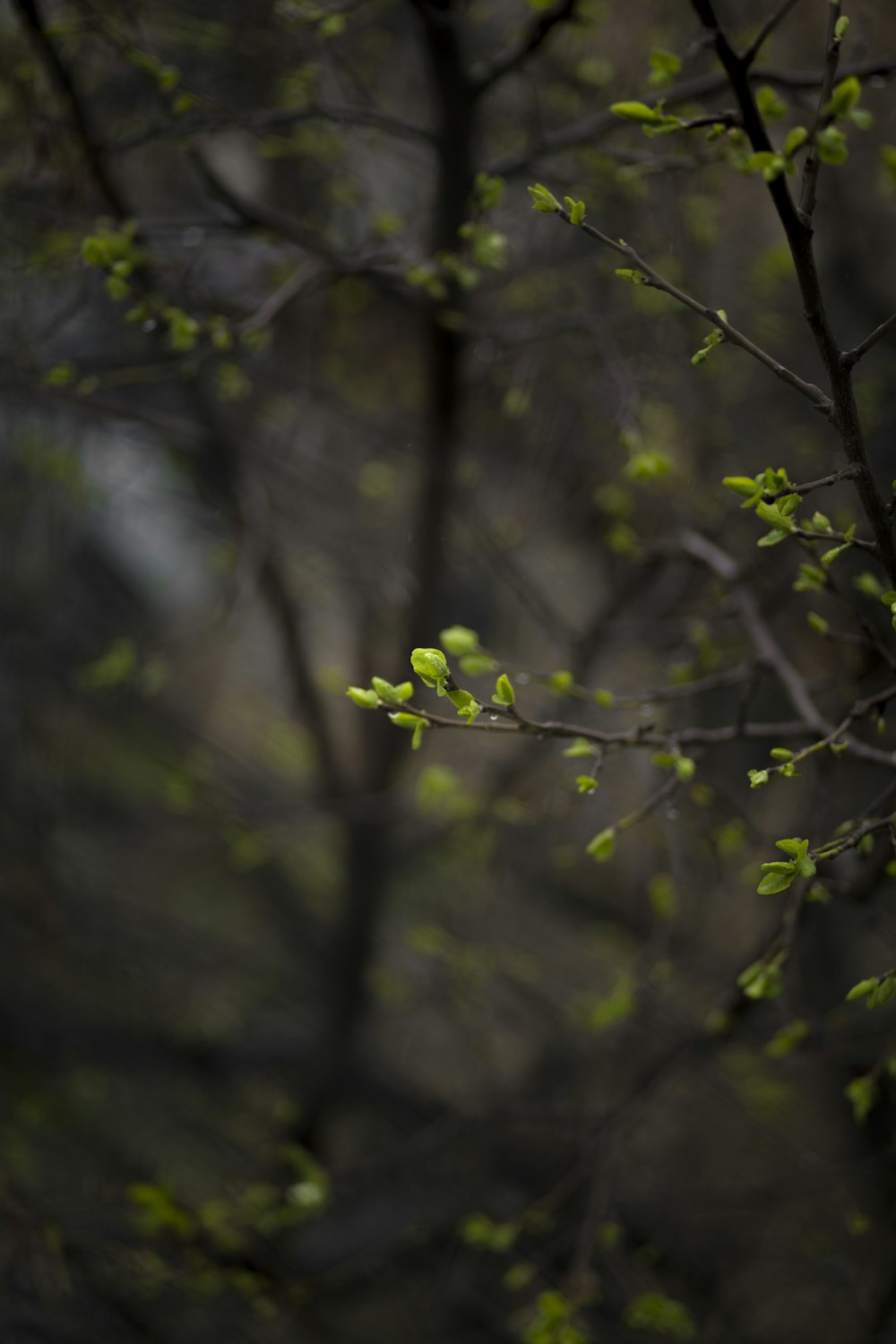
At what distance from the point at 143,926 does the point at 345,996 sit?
2.90 ft

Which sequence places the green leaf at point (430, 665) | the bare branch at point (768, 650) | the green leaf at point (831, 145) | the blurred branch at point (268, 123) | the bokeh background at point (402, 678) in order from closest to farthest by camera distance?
the green leaf at point (831, 145)
the green leaf at point (430, 665)
the bare branch at point (768, 650)
the blurred branch at point (268, 123)
the bokeh background at point (402, 678)

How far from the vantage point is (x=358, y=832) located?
3.57 metres

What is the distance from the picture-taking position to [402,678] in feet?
10.1

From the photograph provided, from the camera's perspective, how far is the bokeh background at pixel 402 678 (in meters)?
2.26

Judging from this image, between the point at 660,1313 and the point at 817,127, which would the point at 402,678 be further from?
the point at 817,127

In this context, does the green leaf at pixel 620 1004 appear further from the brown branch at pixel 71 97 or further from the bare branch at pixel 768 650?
the brown branch at pixel 71 97

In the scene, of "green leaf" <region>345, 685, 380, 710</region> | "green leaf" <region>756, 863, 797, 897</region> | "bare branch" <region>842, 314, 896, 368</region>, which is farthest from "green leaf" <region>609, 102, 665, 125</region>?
"green leaf" <region>756, 863, 797, 897</region>

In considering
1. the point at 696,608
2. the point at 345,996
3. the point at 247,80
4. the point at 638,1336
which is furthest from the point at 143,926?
the point at 247,80

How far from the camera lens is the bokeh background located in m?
2.26

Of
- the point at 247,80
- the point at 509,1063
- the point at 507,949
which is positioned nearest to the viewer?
the point at 247,80

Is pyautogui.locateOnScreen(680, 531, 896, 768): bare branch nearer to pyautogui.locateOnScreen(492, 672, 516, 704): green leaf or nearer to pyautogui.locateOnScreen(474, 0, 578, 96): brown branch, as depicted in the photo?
pyautogui.locateOnScreen(492, 672, 516, 704): green leaf

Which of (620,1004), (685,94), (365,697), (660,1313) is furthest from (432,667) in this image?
(660,1313)

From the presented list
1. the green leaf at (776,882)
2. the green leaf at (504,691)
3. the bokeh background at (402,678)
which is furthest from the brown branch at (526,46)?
the green leaf at (776,882)

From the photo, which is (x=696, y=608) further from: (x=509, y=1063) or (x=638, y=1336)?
(x=509, y=1063)
